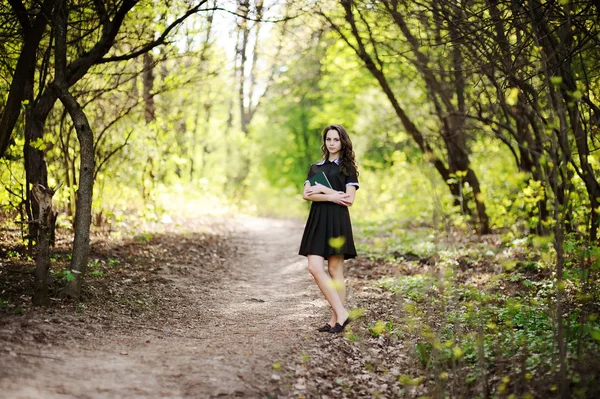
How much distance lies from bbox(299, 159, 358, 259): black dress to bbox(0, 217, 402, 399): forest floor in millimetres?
863

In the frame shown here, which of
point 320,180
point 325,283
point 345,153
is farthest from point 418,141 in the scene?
point 325,283

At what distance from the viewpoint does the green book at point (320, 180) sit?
579 cm

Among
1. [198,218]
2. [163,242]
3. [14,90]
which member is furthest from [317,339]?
[198,218]

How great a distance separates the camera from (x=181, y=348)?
16.7 feet

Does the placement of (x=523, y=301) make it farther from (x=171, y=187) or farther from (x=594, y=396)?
(x=171, y=187)

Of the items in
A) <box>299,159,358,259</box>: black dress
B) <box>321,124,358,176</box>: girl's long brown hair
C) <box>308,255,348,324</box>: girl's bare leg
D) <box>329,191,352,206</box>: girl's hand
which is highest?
<box>321,124,358,176</box>: girl's long brown hair

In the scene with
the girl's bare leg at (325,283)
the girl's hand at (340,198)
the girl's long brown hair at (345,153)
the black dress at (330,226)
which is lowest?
the girl's bare leg at (325,283)

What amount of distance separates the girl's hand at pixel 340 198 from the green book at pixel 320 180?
0.16 metres

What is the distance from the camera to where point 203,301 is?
745 centimetres

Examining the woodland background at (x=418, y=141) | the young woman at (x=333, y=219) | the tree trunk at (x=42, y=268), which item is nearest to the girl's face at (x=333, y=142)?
the young woman at (x=333, y=219)

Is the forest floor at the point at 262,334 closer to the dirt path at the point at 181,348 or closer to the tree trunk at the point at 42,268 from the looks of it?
the dirt path at the point at 181,348

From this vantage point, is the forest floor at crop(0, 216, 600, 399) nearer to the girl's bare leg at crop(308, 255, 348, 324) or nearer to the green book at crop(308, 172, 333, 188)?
the girl's bare leg at crop(308, 255, 348, 324)

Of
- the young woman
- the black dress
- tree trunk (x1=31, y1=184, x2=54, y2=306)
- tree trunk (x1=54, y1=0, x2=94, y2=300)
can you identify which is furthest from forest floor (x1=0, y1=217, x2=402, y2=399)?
the black dress

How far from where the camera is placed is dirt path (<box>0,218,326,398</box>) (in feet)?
13.1
